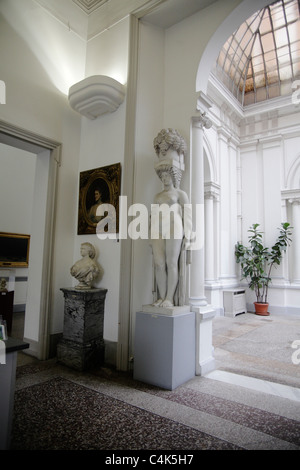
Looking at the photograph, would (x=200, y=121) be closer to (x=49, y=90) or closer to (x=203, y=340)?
(x=49, y=90)

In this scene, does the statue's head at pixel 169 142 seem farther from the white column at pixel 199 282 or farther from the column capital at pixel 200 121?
the column capital at pixel 200 121

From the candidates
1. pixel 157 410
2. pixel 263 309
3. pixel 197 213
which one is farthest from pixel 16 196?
pixel 263 309

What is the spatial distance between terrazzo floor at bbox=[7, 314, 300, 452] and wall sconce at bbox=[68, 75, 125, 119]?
3.46m

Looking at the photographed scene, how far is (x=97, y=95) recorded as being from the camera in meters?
3.96

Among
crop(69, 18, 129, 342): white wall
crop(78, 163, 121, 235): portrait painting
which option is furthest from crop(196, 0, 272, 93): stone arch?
crop(78, 163, 121, 235): portrait painting

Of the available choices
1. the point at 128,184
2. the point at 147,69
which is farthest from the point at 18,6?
the point at 128,184

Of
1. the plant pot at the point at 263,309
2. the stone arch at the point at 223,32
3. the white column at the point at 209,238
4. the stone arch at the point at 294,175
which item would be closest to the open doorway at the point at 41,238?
the stone arch at the point at 223,32

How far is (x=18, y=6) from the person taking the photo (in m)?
4.00

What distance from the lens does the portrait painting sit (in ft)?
12.9

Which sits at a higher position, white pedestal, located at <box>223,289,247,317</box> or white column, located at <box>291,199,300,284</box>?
white column, located at <box>291,199,300,284</box>

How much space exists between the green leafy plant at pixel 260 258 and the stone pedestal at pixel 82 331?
5632 mm

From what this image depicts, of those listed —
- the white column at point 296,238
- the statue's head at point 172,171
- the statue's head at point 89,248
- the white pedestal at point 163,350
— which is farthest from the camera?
the white column at point 296,238

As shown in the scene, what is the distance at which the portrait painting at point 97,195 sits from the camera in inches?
155

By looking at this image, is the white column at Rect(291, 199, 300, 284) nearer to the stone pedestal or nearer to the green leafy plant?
the green leafy plant
